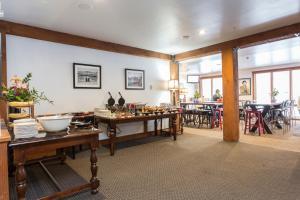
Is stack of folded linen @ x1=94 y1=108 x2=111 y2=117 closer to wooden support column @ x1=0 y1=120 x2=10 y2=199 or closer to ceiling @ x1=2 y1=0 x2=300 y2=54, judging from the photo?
ceiling @ x1=2 y1=0 x2=300 y2=54

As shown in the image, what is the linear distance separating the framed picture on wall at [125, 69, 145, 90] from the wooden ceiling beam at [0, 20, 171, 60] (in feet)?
1.62

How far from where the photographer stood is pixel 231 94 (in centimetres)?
464

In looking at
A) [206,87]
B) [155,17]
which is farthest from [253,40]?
[206,87]

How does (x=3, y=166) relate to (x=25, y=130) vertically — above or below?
below

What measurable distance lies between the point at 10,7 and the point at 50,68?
127 centimetres

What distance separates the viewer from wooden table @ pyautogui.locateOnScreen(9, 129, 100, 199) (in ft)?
5.68

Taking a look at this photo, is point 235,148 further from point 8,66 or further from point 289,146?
point 8,66

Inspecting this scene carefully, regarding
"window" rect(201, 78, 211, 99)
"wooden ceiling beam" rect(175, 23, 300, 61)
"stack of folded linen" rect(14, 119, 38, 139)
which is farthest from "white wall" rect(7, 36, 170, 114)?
"window" rect(201, 78, 211, 99)

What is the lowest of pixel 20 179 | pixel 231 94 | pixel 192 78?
pixel 20 179

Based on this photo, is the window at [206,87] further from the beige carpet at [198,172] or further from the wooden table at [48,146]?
the wooden table at [48,146]

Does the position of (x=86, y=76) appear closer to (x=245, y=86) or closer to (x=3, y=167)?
(x=3, y=167)

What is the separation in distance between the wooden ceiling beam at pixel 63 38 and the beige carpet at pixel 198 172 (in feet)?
7.92

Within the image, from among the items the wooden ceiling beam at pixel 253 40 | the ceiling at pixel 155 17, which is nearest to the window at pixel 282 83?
the wooden ceiling beam at pixel 253 40

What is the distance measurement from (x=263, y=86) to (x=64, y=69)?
9.12 meters
